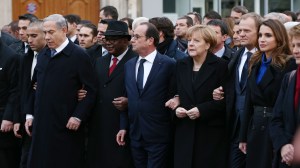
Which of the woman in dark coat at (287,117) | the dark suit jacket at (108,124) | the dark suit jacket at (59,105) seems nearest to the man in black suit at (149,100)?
the dark suit jacket at (108,124)

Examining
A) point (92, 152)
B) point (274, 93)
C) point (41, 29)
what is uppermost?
point (41, 29)

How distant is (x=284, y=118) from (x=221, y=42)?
312 centimetres

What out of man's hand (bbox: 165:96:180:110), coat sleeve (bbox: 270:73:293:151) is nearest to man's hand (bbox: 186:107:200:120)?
man's hand (bbox: 165:96:180:110)

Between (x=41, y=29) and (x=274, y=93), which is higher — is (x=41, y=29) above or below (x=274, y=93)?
above

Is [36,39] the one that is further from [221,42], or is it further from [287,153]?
[287,153]

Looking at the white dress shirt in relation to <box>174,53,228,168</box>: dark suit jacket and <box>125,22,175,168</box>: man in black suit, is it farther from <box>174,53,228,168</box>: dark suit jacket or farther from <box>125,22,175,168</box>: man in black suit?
<box>174,53,228,168</box>: dark suit jacket

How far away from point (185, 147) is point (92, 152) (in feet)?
5.08

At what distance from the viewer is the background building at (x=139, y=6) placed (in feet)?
61.9

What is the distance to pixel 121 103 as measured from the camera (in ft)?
34.0

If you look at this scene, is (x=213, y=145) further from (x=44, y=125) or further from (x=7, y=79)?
(x=7, y=79)

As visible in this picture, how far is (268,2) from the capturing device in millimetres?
19516

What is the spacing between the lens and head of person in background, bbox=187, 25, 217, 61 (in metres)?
9.78

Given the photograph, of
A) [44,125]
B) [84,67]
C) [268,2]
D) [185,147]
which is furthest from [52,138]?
[268,2]

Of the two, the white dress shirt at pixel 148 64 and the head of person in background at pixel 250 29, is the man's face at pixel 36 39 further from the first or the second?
the head of person in background at pixel 250 29
